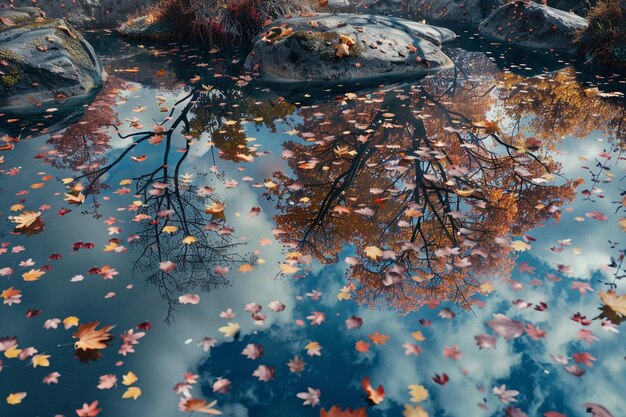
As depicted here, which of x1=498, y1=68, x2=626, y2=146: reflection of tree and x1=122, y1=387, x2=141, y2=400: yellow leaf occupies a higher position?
x1=498, y1=68, x2=626, y2=146: reflection of tree

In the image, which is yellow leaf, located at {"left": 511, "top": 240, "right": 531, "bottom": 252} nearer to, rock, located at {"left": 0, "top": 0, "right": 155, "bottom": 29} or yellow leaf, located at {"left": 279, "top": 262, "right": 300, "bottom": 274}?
yellow leaf, located at {"left": 279, "top": 262, "right": 300, "bottom": 274}

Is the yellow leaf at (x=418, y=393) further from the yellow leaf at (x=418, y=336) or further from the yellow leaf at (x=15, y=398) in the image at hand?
the yellow leaf at (x=15, y=398)

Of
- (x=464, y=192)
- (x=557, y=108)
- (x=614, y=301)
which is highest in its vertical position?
(x=557, y=108)

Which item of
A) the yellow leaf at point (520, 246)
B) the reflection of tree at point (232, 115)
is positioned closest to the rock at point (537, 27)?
the reflection of tree at point (232, 115)

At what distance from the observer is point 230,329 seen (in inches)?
104

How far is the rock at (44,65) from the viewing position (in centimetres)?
659

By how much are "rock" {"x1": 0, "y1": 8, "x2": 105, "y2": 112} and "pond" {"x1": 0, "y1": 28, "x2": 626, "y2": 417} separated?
777 millimetres

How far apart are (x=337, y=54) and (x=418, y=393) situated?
685 centimetres

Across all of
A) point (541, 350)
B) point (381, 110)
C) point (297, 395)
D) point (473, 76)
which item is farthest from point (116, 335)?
point (473, 76)

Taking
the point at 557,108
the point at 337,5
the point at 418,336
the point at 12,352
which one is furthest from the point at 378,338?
the point at 337,5

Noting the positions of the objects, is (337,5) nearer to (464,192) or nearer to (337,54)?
(337,54)

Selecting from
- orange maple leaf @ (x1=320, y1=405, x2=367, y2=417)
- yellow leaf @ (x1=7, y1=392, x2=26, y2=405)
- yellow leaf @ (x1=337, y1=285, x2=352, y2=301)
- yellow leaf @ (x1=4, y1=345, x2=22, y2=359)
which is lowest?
yellow leaf @ (x1=7, y1=392, x2=26, y2=405)

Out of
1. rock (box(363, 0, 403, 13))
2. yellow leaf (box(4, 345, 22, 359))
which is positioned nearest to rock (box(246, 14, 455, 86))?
yellow leaf (box(4, 345, 22, 359))

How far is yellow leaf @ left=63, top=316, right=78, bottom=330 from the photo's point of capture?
8.84 ft
